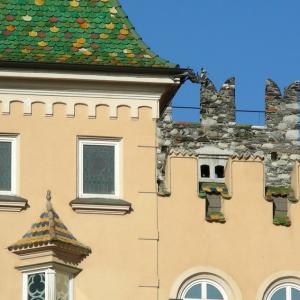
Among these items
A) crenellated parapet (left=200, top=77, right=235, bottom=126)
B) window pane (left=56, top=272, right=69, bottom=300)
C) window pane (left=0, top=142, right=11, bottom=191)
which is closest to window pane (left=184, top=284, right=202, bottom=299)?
window pane (left=56, top=272, right=69, bottom=300)

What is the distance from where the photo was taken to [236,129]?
71.9 meters

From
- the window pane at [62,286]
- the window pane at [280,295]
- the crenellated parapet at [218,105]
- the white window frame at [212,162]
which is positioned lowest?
the window pane at [62,286]

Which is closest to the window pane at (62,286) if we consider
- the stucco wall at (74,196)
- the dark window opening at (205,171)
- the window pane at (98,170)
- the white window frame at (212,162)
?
the stucco wall at (74,196)

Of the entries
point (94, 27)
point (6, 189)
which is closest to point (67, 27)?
point (94, 27)

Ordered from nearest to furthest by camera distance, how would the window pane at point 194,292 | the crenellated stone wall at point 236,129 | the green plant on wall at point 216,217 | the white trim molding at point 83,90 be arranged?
the window pane at point 194,292 → the green plant on wall at point 216,217 → the white trim molding at point 83,90 → the crenellated stone wall at point 236,129

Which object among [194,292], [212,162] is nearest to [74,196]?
[194,292]

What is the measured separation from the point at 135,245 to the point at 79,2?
529 cm

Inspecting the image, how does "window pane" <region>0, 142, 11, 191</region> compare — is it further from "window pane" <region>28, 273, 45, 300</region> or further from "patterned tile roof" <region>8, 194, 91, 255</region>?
"window pane" <region>28, 273, 45, 300</region>

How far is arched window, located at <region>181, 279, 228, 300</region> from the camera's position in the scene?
4959 cm

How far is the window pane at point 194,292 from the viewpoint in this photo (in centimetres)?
4959

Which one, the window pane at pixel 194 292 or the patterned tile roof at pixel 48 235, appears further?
the window pane at pixel 194 292

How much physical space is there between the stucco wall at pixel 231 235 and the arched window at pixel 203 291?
8.0 inches

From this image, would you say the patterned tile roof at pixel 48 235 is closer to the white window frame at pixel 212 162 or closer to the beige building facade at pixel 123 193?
the beige building facade at pixel 123 193

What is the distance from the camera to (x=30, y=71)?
50344 mm
